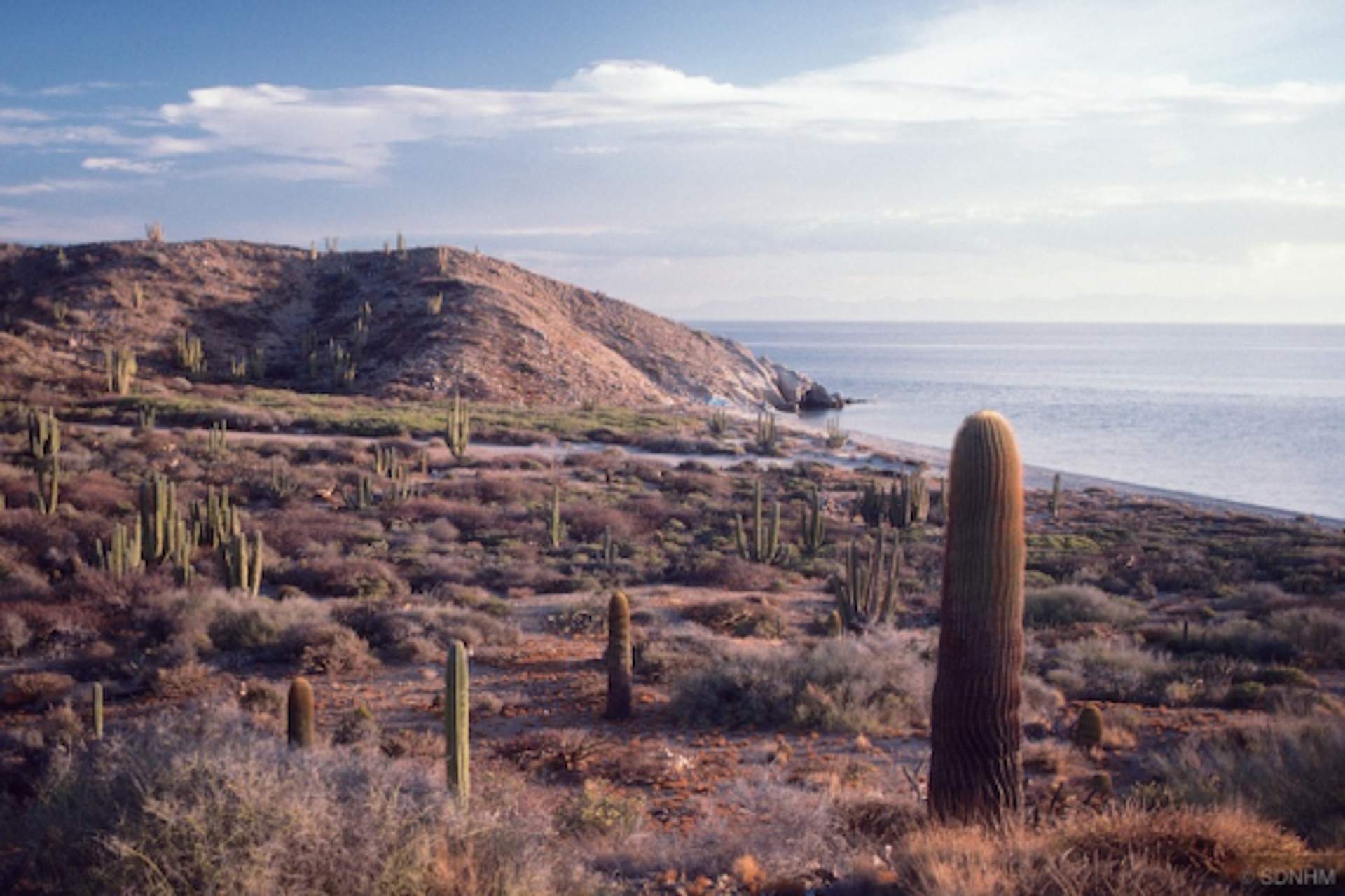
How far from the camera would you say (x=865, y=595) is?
1384 centimetres

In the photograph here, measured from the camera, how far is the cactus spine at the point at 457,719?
6723 millimetres

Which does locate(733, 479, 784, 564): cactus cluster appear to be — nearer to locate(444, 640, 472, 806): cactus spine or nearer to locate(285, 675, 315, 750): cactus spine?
locate(285, 675, 315, 750): cactus spine

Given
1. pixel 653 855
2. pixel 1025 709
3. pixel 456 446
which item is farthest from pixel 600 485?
pixel 653 855

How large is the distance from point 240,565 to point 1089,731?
1121 cm

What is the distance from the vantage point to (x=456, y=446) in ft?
104

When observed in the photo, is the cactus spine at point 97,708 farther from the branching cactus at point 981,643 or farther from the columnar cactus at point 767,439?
the columnar cactus at point 767,439

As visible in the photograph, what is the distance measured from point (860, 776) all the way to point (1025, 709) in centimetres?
256

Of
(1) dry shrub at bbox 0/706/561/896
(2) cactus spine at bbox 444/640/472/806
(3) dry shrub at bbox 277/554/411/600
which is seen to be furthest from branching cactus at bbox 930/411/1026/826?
(3) dry shrub at bbox 277/554/411/600

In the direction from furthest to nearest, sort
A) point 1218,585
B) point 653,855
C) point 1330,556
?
point 1330,556 < point 1218,585 < point 653,855

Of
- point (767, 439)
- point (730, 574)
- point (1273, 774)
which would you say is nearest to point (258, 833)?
point (1273, 774)

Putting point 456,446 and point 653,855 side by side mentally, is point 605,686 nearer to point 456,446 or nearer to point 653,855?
point 653,855

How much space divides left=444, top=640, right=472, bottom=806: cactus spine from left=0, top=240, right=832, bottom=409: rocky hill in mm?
40205

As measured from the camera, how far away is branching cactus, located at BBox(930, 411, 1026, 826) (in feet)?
20.0

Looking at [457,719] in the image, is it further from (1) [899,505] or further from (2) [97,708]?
(1) [899,505]
